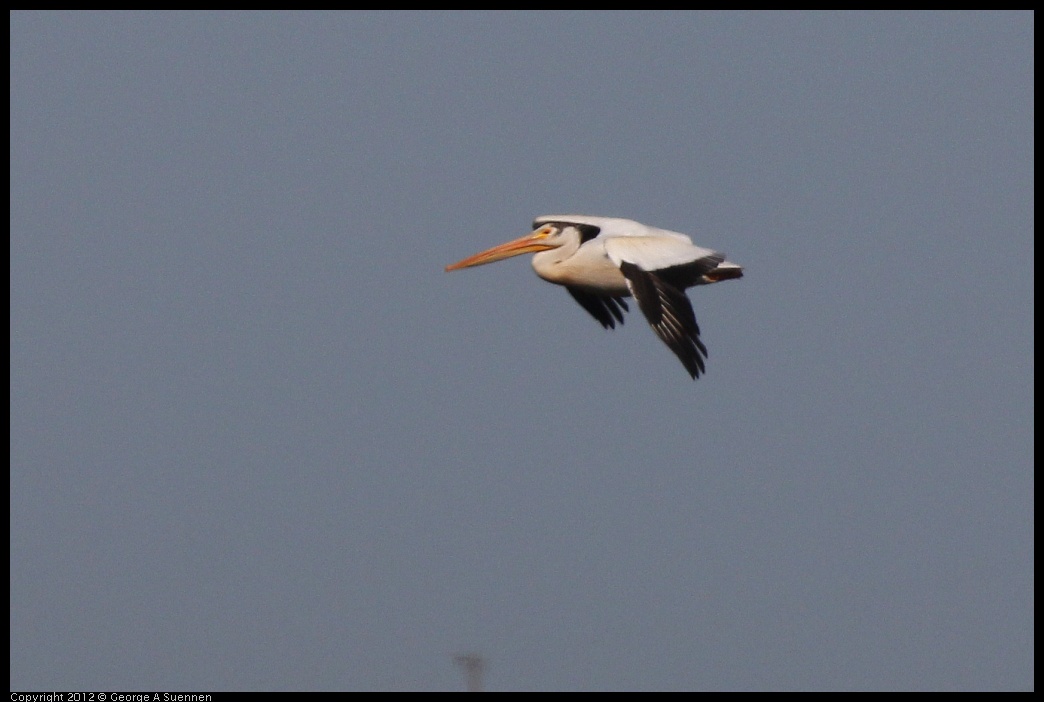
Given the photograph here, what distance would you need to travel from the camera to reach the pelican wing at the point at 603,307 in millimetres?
15719

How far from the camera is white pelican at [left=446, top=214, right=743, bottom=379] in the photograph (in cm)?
1310

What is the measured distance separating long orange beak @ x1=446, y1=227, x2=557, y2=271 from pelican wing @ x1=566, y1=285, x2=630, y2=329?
50 centimetres

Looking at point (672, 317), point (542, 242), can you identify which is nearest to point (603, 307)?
point (542, 242)

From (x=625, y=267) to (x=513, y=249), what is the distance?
7.22ft

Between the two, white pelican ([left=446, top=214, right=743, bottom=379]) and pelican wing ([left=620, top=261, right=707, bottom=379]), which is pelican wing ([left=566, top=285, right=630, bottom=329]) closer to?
white pelican ([left=446, top=214, right=743, bottom=379])

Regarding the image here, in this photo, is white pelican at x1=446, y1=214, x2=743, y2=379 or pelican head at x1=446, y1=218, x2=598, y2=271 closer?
white pelican at x1=446, y1=214, x2=743, y2=379

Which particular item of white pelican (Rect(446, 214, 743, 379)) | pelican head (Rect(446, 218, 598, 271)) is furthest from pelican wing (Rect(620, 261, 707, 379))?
pelican head (Rect(446, 218, 598, 271))

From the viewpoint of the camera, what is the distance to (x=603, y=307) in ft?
52.0

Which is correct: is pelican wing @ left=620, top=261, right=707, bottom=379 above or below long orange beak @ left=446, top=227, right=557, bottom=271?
below

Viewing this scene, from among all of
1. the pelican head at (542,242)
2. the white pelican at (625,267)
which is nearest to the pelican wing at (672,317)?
the white pelican at (625,267)

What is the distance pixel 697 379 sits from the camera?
12812 mm
